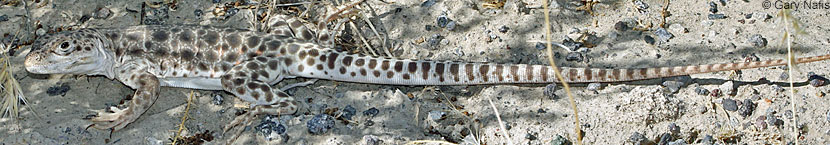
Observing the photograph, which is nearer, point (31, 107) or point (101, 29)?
point (31, 107)

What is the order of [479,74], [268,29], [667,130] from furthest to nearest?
[268,29]
[479,74]
[667,130]

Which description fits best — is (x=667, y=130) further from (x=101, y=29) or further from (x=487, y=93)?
(x=101, y=29)

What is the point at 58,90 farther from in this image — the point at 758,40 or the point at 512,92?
the point at 758,40

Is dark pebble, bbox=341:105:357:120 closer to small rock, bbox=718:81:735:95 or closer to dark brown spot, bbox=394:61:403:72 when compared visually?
dark brown spot, bbox=394:61:403:72

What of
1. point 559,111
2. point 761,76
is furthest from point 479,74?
point 761,76

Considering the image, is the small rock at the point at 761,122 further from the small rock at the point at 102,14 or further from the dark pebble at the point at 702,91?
the small rock at the point at 102,14

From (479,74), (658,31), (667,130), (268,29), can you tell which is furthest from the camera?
(268,29)

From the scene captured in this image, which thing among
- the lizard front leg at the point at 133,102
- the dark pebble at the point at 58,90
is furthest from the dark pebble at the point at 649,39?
the dark pebble at the point at 58,90
